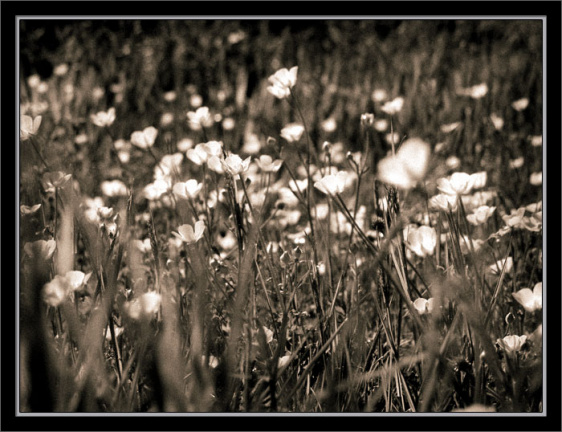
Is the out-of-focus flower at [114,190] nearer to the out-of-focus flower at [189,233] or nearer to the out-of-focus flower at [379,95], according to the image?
the out-of-focus flower at [189,233]

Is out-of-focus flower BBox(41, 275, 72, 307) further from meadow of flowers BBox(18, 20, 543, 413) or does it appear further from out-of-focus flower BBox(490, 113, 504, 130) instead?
out-of-focus flower BBox(490, 113, 504, 130)

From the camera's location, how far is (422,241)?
0.83 m

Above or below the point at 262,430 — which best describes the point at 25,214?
above

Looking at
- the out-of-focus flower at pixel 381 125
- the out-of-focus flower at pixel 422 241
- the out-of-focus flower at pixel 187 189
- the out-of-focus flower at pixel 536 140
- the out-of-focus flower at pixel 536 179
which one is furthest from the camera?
the out-of-focus flower at pixel 381 125

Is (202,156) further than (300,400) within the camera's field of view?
Yes

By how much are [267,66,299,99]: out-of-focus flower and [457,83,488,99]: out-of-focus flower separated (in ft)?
2.79

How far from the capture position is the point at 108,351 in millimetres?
884

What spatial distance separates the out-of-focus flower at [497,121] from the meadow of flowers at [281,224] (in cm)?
2

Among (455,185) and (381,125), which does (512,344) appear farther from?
(381,125)

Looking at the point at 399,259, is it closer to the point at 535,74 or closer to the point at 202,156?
→ the point at 202,156

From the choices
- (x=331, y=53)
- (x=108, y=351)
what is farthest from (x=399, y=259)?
(x=331, y=53)

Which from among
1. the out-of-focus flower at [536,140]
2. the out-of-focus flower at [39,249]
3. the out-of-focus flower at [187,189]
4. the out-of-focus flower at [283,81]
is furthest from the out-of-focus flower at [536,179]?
the out-of-focus flower at [39,249]

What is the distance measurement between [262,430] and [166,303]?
9.7 inches

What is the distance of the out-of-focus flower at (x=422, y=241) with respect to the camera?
818mm
